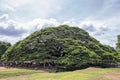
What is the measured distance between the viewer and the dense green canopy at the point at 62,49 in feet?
131

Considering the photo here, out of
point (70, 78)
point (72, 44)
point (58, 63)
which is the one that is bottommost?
point (70, 78)

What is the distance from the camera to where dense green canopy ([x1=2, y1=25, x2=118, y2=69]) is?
4000cm

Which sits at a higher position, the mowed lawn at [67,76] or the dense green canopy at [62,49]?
the dense green canopy at [62,49]

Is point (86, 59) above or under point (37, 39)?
under

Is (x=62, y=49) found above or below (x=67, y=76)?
above

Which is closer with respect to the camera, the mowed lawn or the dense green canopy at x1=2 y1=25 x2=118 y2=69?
the mowed lawn

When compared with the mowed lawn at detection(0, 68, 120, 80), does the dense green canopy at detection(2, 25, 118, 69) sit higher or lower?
higher

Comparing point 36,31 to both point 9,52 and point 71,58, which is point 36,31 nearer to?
point 9,52

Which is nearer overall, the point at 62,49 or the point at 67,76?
the point at 67,76

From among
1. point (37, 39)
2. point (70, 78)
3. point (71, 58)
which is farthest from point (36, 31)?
point (70, 78)

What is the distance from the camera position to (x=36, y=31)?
1882 inches

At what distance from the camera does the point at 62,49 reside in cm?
4266

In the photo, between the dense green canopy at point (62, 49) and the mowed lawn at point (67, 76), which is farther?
the dense green canopy at point (62, 49)

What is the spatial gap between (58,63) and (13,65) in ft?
33.0
